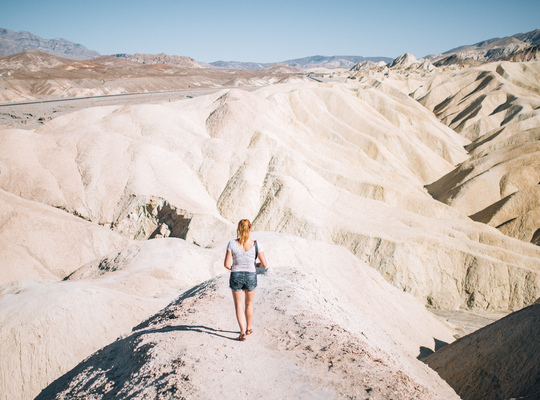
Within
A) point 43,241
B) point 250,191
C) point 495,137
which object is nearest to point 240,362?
point 43,241

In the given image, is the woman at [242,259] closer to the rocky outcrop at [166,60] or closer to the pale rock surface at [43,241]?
the pale rock surface at [43,241]

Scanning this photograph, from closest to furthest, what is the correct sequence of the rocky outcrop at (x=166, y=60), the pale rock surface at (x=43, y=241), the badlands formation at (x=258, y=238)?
the badlands formation at (x=258, y=238), the pale rock surface at (x=43, y=241), the rocky outcrop at (x=166, y=60)

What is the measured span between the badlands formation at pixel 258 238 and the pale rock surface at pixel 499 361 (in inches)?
69.7

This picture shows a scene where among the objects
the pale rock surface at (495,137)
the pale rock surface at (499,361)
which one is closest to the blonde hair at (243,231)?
the pale rock surface at (499,361)

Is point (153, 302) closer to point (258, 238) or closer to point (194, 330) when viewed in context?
point (194, 330)

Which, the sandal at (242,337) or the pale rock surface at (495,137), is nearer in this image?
the sandal at (242,337)

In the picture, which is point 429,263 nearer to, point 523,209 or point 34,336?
point 523,209

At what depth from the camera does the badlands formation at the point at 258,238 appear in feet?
16.3

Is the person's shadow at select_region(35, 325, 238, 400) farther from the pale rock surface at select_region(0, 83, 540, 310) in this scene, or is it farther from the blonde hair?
the pale rock surface at select_region(0, 83, 540, 310)

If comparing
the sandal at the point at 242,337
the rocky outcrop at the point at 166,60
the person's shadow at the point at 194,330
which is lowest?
the person's shadow at the point at 194,330

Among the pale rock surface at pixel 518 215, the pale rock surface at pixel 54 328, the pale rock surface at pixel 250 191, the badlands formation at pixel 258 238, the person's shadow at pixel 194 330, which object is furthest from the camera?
the pale rock surface at pixel 518 215

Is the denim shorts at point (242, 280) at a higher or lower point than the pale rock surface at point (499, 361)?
higher

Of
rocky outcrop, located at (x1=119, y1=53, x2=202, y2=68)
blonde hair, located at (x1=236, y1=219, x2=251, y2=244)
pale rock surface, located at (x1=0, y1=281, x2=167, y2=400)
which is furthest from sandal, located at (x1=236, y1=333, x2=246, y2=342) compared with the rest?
rocky outcrop, located at (x1=119, y1=53, x2=202, y2=68)

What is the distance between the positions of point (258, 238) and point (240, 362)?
30.6 feet
